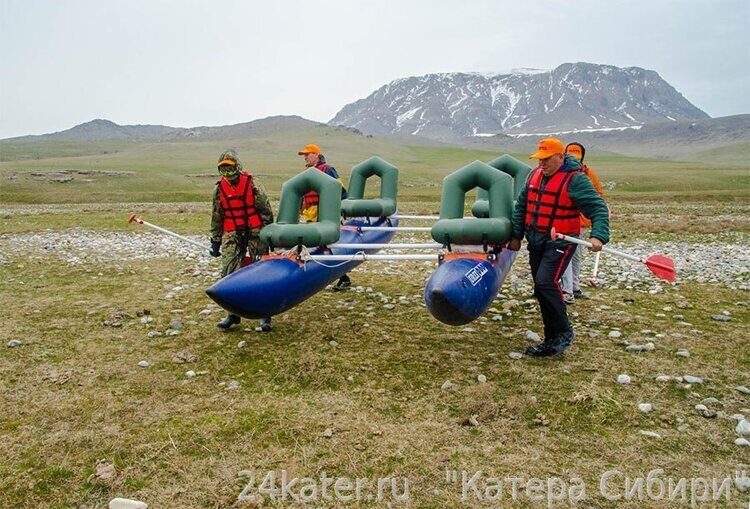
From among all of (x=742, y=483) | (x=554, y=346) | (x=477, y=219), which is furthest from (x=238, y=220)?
(x=742, y=483)

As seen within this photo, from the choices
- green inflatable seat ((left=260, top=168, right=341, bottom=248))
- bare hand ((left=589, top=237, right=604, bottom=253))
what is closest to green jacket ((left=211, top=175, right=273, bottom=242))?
green inflatable seat ((left=260, top=168, right=341, bottom=248))

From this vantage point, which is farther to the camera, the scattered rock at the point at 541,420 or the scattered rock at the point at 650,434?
the scattered rock at the point at 541,420

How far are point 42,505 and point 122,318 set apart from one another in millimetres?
5428

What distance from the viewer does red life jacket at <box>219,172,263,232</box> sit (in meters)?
9.39

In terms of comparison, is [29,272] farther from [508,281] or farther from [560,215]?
[560,215]

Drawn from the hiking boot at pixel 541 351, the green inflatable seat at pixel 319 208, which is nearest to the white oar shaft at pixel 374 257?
the green inflatable seat at pixel 319 208

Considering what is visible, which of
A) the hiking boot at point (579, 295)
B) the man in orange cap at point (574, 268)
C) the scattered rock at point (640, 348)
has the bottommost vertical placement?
the scattered rock at point (640, 348)

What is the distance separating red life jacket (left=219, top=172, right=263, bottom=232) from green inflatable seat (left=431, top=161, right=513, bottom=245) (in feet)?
10.6

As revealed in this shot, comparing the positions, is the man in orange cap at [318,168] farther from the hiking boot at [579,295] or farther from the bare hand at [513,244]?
the hiking boot at [579,295]

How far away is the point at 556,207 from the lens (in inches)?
308

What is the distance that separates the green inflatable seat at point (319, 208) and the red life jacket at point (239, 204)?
0.48 metres

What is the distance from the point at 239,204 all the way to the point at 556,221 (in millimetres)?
5238

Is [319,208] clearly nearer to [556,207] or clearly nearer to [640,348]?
[556,207]

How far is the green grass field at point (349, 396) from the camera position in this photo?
16.3ft
